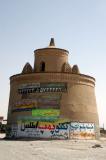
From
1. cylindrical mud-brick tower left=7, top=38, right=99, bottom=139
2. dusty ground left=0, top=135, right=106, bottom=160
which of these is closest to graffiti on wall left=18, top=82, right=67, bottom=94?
cylindrical mud-brick tower left=7, top=38, right=99, bottom=139

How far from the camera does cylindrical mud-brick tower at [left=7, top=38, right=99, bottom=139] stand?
37219mm

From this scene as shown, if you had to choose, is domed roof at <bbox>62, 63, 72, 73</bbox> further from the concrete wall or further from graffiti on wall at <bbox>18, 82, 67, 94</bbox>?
graffiti on wall at <bbox>18, 82, 67, 94</bbox>

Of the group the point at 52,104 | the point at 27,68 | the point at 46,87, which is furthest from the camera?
the point at 27,68

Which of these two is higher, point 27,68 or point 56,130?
point 27,68

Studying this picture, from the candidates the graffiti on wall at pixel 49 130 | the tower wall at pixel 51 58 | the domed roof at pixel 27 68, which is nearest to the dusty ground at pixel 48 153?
the graffiti on wall at pixel 49 130

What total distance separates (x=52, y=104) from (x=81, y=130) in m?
4.15

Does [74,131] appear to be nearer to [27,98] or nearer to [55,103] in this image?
[55,103]

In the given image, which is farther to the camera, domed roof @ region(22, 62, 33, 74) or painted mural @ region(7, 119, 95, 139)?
domed roof @ region(22, 62, 33, 74)

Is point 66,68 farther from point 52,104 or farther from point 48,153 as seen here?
point 48,153

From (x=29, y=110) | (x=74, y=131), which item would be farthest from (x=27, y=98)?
(x=74, y=131)

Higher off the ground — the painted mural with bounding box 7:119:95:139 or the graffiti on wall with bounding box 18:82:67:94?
the graffiti on wall with bounding box 18:82:67:94

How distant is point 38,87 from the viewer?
38.5 m

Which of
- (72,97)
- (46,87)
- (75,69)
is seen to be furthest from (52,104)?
(75,69)

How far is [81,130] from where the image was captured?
123 feet
